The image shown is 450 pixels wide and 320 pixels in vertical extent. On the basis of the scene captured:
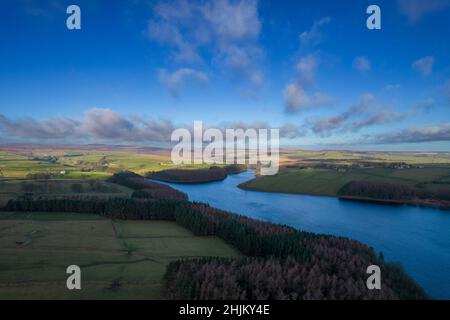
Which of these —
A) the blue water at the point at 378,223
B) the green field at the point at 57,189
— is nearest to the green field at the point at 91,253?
the green field at the point at 57,189

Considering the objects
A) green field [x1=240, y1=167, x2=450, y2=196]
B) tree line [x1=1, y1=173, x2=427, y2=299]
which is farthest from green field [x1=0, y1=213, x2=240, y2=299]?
green field [x1=240, y1=167, x2=450, y2=196]

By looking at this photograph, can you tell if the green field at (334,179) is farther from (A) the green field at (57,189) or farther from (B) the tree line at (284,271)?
(B) the tree line at (284,271)

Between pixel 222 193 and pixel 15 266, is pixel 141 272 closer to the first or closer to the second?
A: pixel 15 266

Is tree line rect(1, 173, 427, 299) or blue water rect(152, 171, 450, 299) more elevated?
tree line rect(1, 173, 427, 299)

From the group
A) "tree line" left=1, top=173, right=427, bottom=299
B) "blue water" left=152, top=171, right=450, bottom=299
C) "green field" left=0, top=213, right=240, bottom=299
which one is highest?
"tree line" left=1, top=173, right=427, bottom=299

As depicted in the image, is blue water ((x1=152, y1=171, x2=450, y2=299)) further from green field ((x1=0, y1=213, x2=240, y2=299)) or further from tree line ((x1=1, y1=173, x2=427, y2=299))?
green field ((x1=0, y1=213, x2=240, y2=299))
